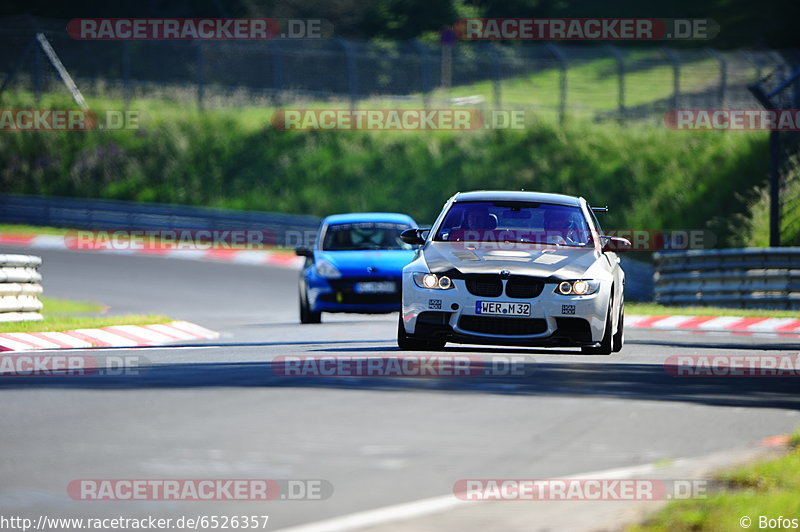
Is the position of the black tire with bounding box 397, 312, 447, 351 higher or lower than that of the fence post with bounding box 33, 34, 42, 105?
lower

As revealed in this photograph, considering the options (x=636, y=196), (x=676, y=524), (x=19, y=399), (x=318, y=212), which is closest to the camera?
(x=676, y=524)

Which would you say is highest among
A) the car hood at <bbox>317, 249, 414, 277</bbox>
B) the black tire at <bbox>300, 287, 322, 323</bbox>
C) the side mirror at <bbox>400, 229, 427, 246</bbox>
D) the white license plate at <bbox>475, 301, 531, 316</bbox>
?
the side mirror at <bbox>400, 229, 427, 246</bbox>

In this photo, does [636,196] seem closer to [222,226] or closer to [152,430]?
[222,226]

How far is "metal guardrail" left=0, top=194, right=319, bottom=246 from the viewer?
126 feet

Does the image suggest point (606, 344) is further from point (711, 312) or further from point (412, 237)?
point (711, 312)

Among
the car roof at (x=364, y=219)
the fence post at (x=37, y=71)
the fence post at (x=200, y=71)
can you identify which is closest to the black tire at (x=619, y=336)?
the car roof at (x=364, y=219)

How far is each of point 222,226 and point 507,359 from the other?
2580 centimetres

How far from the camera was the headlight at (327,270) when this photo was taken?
21.0m

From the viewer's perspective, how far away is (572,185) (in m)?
40.7

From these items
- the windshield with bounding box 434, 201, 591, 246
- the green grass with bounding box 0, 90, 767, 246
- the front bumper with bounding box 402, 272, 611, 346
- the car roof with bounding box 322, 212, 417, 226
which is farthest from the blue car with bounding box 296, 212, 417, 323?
the green grass with bounding box 0, 90, 767, 246

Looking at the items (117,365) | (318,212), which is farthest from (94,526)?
(318,212)

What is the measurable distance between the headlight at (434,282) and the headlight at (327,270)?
686 centimetres

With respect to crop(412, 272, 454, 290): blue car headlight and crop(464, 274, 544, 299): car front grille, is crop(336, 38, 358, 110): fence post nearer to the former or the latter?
crop(412, 272, 454, 290): blue car headlight

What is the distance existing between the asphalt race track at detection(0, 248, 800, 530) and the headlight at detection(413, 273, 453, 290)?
0.81 m
